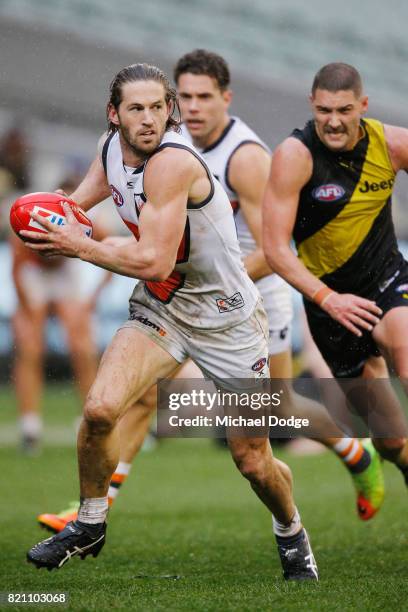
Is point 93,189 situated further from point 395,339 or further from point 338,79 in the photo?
point 395,339

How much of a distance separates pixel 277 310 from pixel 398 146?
1.72m

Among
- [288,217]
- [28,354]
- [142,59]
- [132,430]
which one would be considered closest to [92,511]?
[132,430]

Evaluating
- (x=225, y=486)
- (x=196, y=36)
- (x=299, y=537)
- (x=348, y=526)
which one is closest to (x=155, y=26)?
(x=196, y=36)

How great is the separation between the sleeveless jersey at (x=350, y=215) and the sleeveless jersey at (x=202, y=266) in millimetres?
834

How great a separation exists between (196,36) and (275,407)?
13970 millimetres

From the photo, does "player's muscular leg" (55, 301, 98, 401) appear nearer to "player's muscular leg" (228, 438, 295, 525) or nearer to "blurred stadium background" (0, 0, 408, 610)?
"blurred stadium background" (0, 0, 408, 610)

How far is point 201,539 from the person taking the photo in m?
7.09

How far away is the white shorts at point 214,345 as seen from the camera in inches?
221

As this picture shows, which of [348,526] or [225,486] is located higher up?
→ [348,526]

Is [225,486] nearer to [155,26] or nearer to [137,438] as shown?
[137,438]

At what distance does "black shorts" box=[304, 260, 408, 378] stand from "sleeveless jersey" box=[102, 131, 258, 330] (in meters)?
0.94

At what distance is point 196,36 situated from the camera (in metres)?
19.7

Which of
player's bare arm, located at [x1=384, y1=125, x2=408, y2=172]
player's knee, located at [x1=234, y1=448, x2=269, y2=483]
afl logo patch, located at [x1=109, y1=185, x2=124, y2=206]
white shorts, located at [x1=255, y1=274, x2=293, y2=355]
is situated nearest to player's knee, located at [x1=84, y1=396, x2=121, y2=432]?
player's knee, located at [x1=234, y1=448, x2=269, y2=483]

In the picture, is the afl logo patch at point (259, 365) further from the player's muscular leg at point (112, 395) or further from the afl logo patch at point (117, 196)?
the afl logo patch at point (117, 196)
